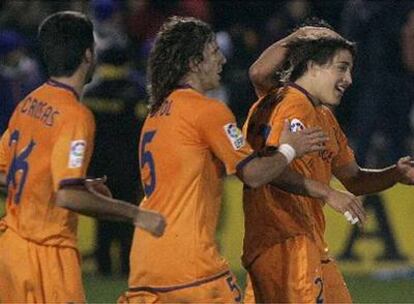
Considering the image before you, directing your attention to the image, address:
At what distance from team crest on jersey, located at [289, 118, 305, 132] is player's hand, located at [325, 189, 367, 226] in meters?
0.42

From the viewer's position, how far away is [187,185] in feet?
25.7

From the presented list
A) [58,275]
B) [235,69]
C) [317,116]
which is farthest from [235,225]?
[58,275]

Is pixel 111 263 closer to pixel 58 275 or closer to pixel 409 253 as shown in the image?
pixel 409 253

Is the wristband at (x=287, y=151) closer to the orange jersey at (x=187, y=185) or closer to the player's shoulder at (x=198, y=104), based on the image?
the orange jersey at (x=187, y=185)

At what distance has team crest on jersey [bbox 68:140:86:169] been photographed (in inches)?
296

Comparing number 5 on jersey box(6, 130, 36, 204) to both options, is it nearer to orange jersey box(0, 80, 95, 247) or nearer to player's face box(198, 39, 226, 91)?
orange jersey box(0, 80, 95, 247)

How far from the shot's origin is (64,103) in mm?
7730

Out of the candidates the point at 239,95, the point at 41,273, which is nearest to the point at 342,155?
the point at 41,273

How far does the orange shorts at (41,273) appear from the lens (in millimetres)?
7754

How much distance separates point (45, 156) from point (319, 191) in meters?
1.46

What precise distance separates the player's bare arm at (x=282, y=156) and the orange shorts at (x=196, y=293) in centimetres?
53

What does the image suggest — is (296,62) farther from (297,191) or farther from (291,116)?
(297,191)

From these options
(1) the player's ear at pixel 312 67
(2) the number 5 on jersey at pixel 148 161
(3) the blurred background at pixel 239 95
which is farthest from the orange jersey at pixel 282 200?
(3) the blurred background at pixel 239 95

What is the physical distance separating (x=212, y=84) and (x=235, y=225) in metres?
6.58
